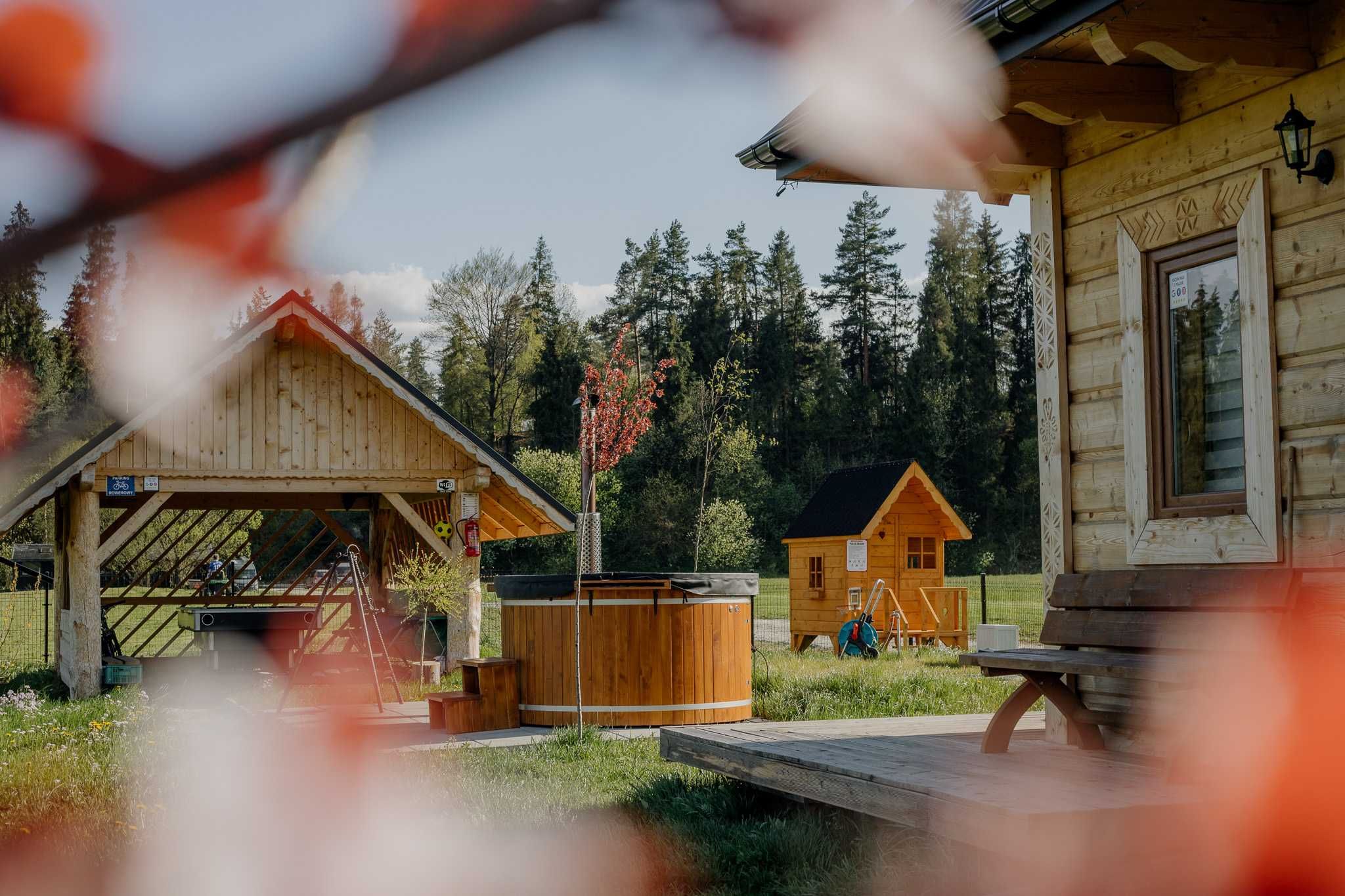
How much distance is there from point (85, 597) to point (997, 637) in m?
11.4

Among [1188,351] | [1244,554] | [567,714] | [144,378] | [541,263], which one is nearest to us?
[144,378]

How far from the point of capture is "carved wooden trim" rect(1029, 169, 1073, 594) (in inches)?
268

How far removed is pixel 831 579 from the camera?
23.8 meters

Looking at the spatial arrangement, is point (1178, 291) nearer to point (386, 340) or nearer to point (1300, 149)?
point (1300, 149)

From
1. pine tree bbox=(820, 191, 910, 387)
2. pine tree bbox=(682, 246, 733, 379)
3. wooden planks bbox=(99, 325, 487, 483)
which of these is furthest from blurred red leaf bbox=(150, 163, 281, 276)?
pine tree bbox=(820, 191, 910, 387)

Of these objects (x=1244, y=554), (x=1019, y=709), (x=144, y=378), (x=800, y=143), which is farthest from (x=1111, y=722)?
(x=144, y=378)

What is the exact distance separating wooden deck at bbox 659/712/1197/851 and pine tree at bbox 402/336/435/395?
303 cm

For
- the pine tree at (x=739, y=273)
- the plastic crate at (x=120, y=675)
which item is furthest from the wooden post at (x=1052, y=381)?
the pine tree at (x=739, y=273)

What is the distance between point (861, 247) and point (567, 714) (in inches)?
2007

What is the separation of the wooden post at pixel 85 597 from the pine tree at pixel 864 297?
5030 cm

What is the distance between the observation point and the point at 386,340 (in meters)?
1.17

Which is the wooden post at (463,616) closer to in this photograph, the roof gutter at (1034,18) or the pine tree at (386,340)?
the roof gutter at (1034,18)

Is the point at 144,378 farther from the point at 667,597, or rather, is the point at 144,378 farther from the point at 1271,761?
the point at 667,597

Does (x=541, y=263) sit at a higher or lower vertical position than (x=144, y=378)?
higher
